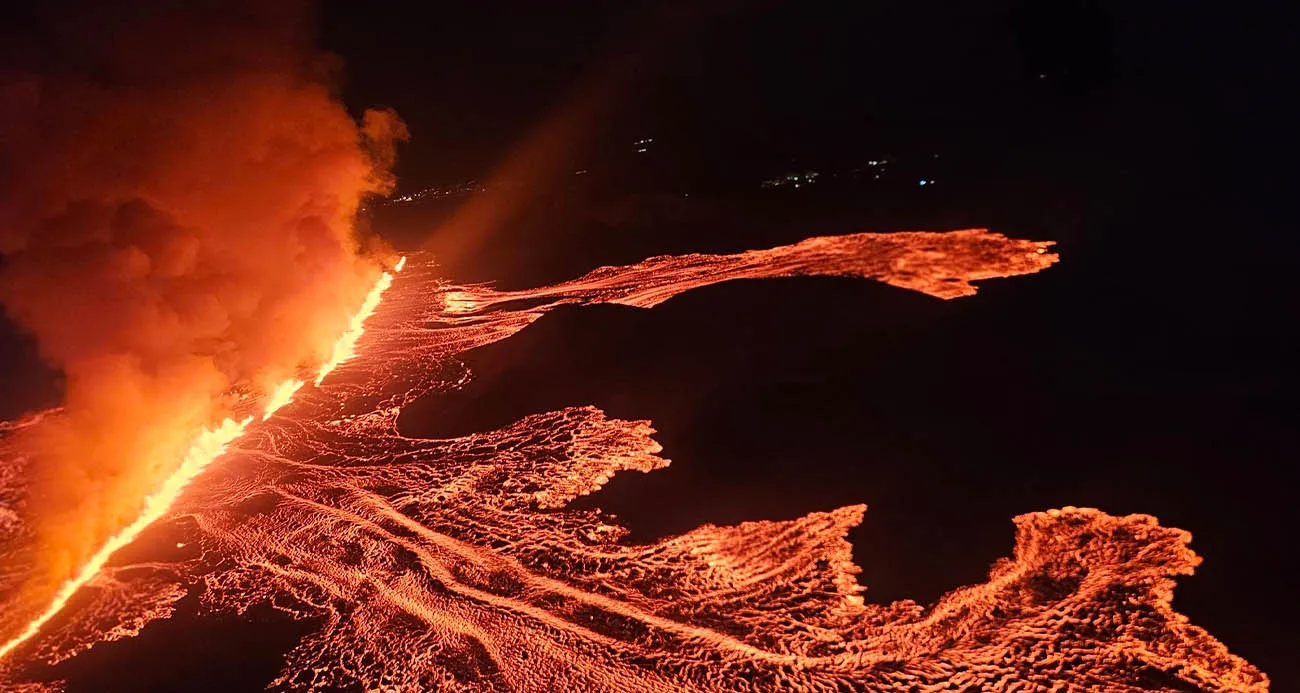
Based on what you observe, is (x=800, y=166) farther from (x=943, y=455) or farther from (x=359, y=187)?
(x=943, y=455)

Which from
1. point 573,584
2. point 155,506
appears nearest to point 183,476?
point 155,506

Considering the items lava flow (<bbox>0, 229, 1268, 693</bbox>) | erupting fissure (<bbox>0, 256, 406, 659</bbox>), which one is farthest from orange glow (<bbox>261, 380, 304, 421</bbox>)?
lava flow (<bbox>0, 229, 1268, 693</bbox>)

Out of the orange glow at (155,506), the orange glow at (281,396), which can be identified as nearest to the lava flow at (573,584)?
the orange glow at (155,506)

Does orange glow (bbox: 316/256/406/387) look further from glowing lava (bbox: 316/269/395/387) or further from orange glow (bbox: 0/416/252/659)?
orange glow (bbox: 0/416/252/659)

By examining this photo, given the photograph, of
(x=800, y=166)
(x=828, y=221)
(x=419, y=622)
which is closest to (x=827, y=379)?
(x=419, y=622)

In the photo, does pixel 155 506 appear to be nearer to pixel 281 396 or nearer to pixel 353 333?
pixel 281 396
